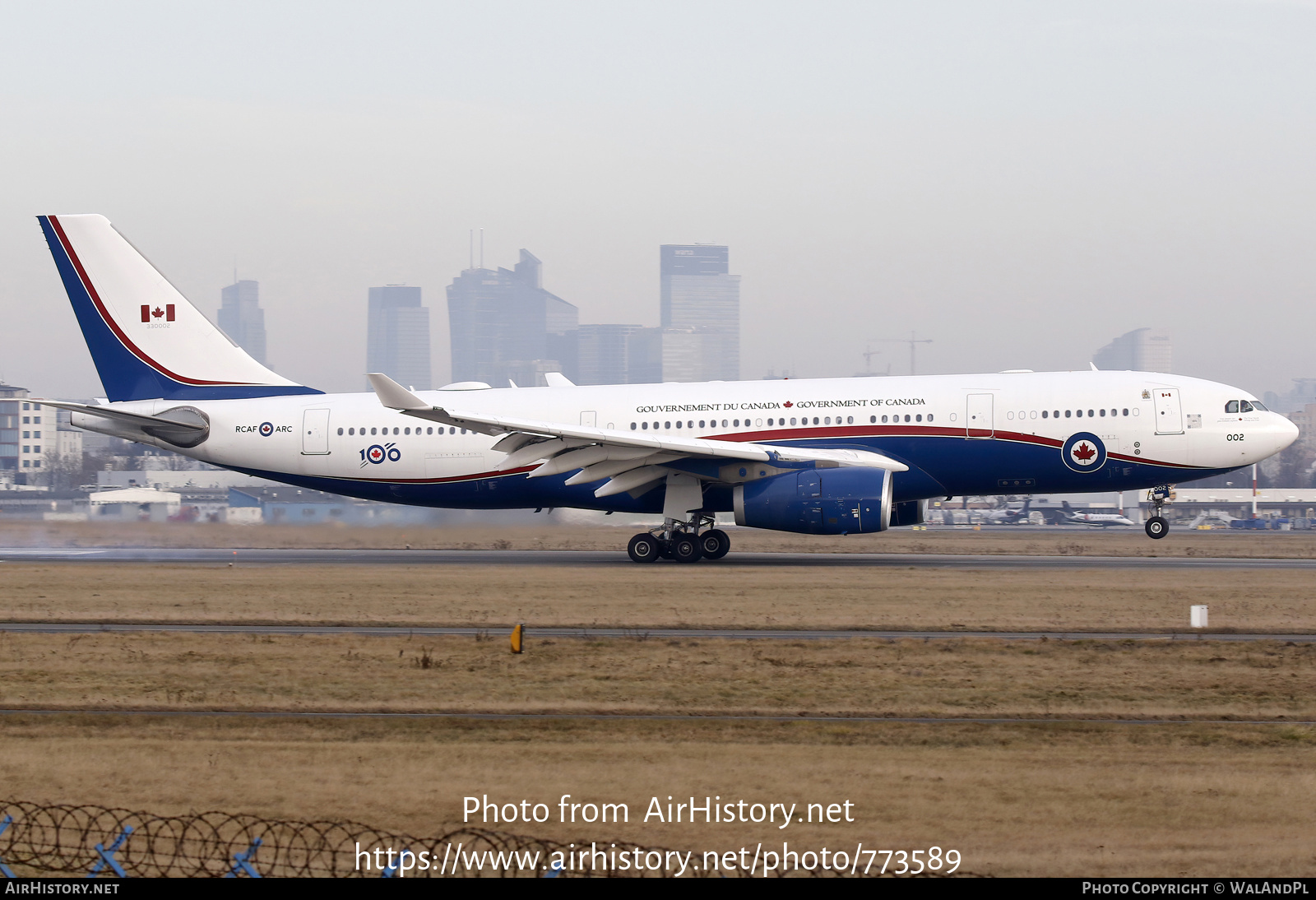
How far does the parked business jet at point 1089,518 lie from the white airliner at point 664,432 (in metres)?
55.0

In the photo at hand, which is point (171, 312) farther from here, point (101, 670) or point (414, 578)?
point (101, 670)

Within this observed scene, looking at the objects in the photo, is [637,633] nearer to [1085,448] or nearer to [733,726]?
[733,726]

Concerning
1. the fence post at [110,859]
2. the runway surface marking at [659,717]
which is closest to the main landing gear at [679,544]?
the runway surface marking at [659,717]

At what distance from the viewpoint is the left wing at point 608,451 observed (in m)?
29.6

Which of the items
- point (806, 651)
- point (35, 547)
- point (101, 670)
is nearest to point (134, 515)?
point (35, 547)

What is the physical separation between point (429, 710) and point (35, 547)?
3219 cm

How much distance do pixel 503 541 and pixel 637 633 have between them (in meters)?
22.4

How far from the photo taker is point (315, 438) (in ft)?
113

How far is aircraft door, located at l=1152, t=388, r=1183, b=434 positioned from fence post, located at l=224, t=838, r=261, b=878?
27175 millimetres

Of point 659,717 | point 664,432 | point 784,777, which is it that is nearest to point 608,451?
point 664,432

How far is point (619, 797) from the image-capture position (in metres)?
10.2

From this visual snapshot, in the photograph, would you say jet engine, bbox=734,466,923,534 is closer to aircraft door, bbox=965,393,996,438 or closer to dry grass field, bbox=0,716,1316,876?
aircraft door, bbox=965,393,996,438

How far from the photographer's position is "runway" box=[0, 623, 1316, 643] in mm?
18531

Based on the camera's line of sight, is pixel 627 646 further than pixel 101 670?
Yes
